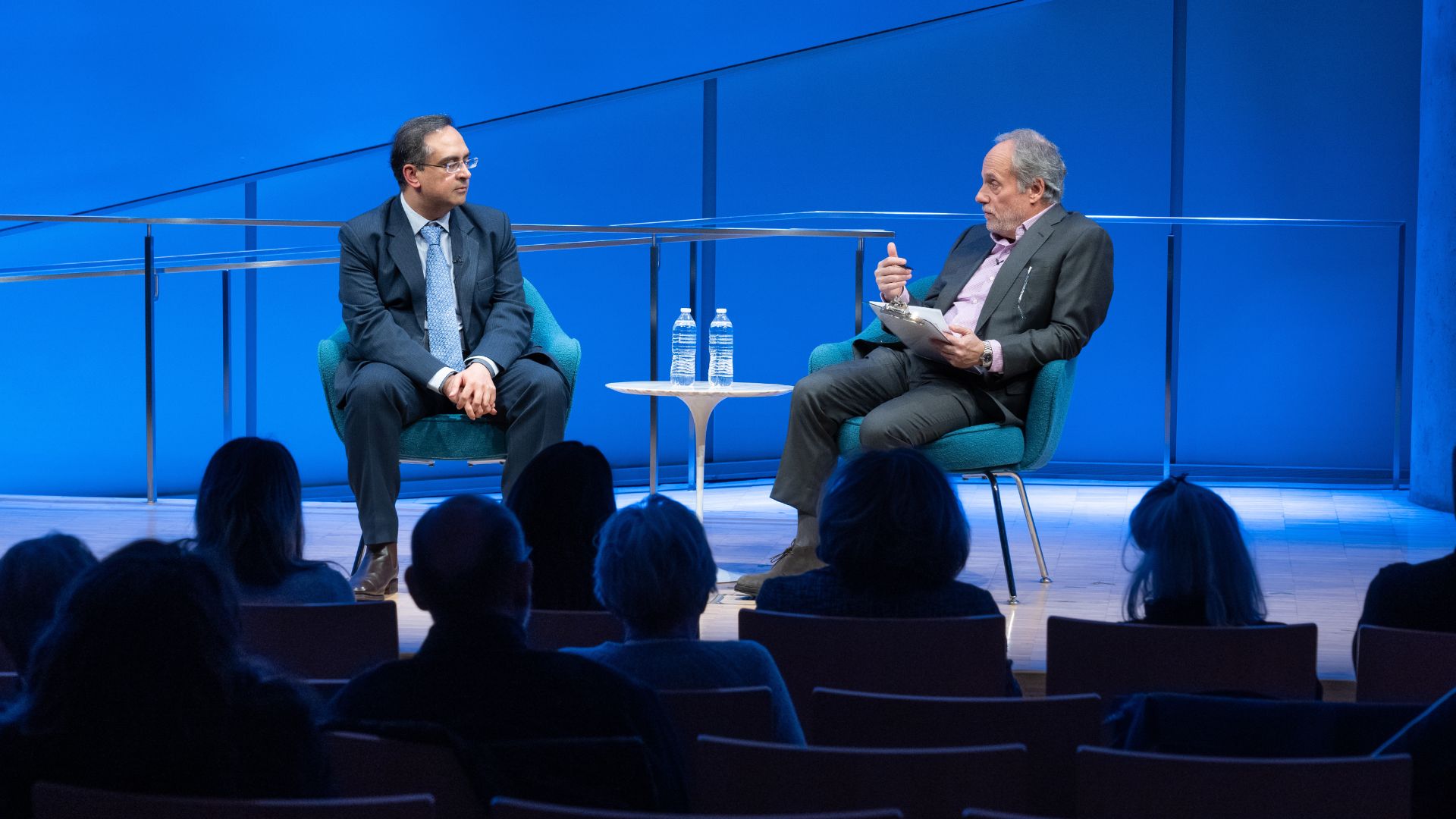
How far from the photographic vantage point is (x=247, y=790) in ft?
4.31

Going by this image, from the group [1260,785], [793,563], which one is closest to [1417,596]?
A: [1260,785]

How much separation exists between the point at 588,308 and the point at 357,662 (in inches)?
197

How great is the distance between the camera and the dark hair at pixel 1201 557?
6.76 ft

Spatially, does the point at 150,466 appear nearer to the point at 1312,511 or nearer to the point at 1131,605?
the point at 1131,605

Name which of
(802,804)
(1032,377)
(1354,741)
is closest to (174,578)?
(802,804)

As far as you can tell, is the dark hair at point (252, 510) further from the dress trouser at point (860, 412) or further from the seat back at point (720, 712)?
the dress trouser at point (860, 412)

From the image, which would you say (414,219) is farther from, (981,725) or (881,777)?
(881,777)

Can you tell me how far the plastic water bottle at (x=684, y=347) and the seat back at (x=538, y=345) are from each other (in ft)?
1.15

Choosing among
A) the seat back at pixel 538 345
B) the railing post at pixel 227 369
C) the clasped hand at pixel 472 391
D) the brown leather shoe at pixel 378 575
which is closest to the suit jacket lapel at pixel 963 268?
the seat back at pixel 538 345

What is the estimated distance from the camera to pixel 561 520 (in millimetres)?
2496

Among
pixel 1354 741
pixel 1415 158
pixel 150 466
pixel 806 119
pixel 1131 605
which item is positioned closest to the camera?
pixel 1354 741

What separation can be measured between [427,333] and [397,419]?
0.33 meters

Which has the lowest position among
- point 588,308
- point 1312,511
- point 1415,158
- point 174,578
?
point 1312,511

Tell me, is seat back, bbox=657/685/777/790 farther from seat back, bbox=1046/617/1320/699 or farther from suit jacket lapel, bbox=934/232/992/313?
suit jacket lapel, bbox=934/232/992/313
